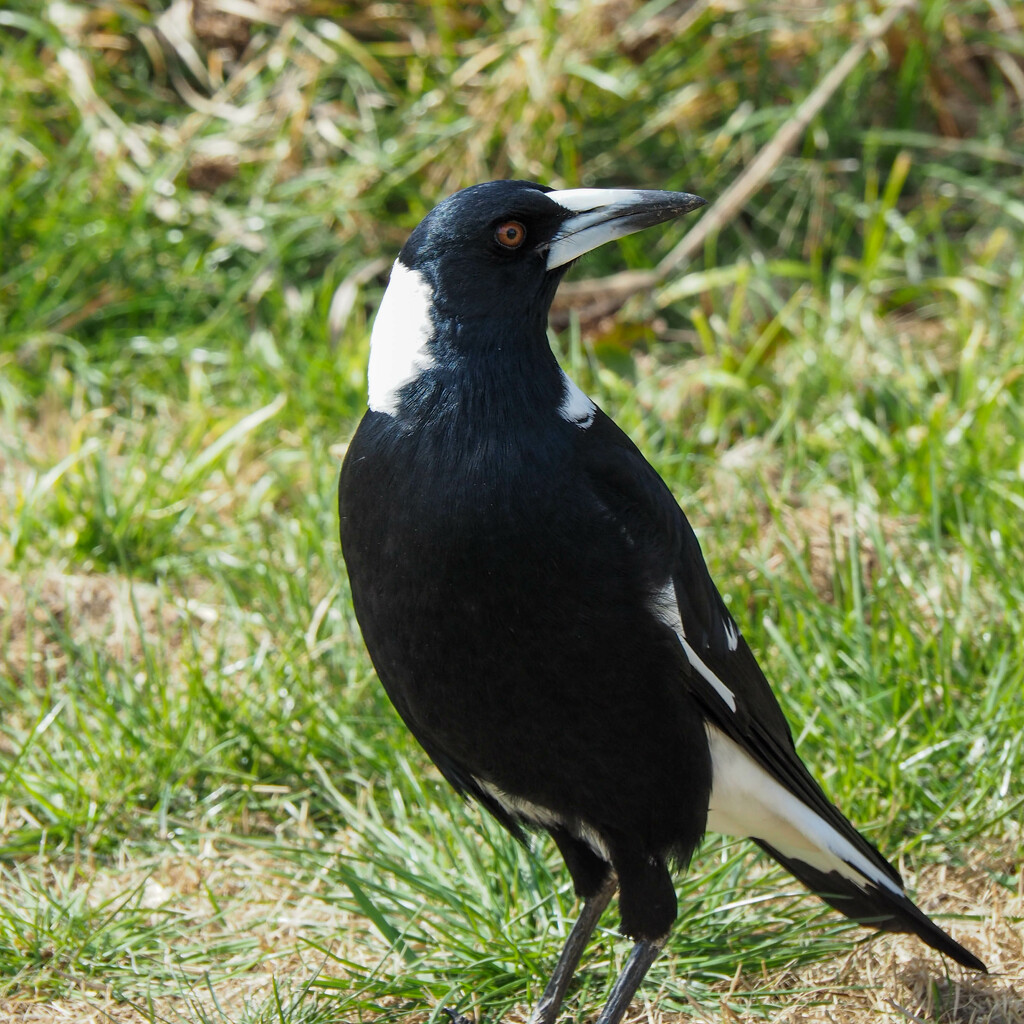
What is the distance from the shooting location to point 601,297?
4094 millimetres

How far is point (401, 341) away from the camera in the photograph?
2033 millimetres

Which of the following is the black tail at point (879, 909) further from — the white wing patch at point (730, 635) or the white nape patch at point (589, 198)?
the white nape patch at point (589, 198)

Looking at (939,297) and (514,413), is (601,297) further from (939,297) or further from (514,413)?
(514,413)

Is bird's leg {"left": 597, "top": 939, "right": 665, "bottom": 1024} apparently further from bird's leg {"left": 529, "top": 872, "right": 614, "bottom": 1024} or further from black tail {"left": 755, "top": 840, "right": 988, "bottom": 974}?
black tail {"left": 755, "top": 840, "right": 988, "bottom": 974}

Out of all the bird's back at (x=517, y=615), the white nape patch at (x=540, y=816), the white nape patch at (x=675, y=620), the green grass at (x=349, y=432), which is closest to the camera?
the bird's back at (x=517, y=615)

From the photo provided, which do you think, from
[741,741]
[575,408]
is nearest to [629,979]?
[741,741]

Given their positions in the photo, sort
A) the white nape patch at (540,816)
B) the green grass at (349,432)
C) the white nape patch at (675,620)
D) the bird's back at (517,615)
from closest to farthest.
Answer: the bird's back at (517,615), the white nape patch at (675,620), the white nape patch at (540,816), the green grass at (349,432)

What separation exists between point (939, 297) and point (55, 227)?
2687 millimetres

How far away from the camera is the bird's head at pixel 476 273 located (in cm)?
201

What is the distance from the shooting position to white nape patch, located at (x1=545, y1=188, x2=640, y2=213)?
2.10m

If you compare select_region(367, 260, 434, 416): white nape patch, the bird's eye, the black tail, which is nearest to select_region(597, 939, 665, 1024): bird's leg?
the black tail

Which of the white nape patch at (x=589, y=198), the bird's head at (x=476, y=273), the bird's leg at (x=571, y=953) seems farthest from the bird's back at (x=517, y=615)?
the white nape patch at (x=589, y=198)

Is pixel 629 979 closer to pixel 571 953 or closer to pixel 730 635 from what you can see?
pixel 571 953

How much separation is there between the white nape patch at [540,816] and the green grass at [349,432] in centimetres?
20
